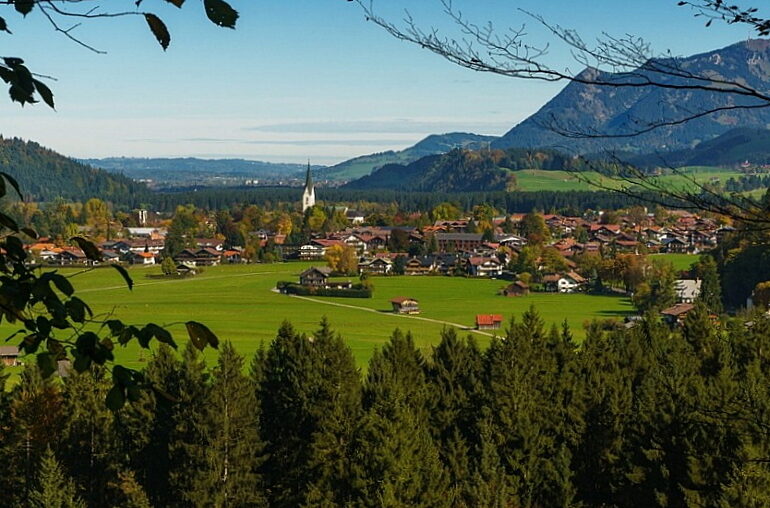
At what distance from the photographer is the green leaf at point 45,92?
2.84 meters

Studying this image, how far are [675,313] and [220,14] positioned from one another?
152 feet

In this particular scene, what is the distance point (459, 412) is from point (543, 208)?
117 m

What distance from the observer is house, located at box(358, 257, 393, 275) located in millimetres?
73938

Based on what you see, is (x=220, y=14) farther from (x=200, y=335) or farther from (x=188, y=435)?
(x=188, y=435)

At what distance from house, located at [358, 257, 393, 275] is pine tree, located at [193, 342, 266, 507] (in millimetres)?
56289

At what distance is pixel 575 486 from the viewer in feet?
52.6

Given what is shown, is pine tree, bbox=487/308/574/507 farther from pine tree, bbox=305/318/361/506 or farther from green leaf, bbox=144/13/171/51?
green leaf, bbox=144/13/171/51

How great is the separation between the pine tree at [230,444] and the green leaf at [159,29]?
13912 millimetres

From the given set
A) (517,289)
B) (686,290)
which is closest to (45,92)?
(686,290)

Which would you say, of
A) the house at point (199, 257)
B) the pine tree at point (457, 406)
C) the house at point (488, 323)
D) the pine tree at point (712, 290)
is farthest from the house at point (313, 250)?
the pine tree at point (457, 406)

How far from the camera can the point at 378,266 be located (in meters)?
74.8

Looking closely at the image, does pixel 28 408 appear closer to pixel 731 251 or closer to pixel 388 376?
pixel 388 376

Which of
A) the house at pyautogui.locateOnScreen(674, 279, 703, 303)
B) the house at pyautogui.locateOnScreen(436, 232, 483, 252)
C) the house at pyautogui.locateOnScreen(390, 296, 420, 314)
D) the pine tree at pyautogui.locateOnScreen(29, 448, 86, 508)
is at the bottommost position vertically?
the house at pyautogui.locateOnScreen(390, 296, 420, 314)

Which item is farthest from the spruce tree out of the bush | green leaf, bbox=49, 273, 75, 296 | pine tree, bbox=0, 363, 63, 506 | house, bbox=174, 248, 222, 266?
house, bbox=174, 248, 222, 266
